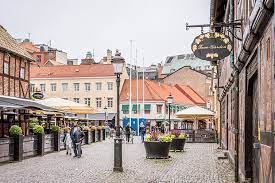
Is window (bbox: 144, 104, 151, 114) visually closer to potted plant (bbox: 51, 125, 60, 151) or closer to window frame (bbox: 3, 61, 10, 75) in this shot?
window frame (bbox: 3, 61, 10, 75)

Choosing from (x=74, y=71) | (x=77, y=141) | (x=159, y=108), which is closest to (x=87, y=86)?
(x=74, y=71)

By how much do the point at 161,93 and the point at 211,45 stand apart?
69208 millimetres

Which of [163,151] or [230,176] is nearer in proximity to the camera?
[230,176]

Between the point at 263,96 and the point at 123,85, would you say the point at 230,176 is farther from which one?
the point at 123,85

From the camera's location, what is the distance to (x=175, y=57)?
11538 cm

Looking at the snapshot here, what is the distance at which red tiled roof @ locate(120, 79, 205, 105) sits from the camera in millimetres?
78000

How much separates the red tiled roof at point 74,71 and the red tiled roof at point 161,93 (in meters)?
4.64

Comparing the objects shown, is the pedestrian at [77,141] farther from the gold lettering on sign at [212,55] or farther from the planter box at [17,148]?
the gold lettering on sign at [212,55]

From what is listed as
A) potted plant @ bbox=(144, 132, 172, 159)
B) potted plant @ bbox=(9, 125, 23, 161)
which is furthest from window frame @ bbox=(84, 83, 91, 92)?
potted plant @ bbox=(9, 125, 23, 161)

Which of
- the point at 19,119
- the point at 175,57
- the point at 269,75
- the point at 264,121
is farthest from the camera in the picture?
the point at 175,57

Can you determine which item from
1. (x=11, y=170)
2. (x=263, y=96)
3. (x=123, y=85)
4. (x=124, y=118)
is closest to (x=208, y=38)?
(x=263, y=96)

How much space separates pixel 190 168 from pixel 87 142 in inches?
736

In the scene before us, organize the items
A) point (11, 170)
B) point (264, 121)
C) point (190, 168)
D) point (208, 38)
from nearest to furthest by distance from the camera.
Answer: point (264, 121) → point (208, 38) → point (11, 170) → point (190, 168)

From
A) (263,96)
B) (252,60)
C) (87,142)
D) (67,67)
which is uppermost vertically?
(67,67)
